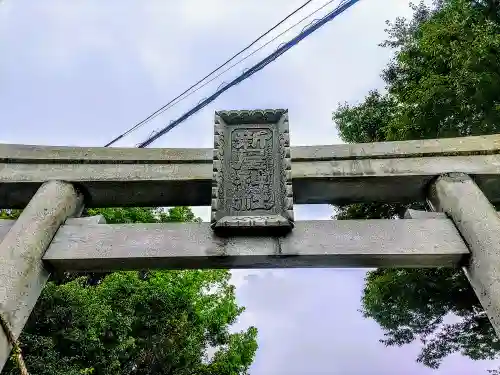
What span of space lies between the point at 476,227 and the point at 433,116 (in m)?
4.14

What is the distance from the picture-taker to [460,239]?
3.53 meters

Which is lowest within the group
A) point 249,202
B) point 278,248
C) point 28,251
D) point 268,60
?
point 28,251

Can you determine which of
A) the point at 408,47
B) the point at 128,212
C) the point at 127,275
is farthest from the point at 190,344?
the point at 408,47

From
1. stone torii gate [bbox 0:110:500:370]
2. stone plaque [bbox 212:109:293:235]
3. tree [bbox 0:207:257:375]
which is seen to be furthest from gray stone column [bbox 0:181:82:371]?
tree [bbox 0:207:257:375]

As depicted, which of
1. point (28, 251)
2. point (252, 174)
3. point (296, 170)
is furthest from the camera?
point (296, 170)

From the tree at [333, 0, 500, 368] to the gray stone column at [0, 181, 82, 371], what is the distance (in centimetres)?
488

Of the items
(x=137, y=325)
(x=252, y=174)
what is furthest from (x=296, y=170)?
(x=137, y=325)

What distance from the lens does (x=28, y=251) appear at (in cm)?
342

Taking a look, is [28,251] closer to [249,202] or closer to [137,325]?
[249,202]

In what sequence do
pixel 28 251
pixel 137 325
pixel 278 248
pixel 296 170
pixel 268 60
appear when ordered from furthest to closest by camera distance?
pixel 137 325 < pixel 268 60 < pixel 296 170 < pixel 278 248 < pixel 28 251

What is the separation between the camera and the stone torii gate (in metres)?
3.48

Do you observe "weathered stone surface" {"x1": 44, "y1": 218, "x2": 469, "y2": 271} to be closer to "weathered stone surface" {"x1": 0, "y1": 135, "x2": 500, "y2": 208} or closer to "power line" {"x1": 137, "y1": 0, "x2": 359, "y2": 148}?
"weathered stone surface" {"x1": 0, "y1": 135, "x2": 500, "y2": 208}

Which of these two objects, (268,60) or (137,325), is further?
(137,325)

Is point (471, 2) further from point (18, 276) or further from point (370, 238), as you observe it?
point (18, 276)
